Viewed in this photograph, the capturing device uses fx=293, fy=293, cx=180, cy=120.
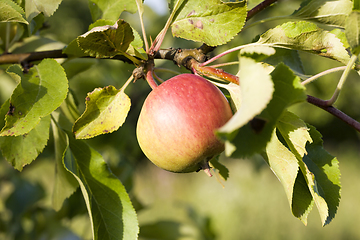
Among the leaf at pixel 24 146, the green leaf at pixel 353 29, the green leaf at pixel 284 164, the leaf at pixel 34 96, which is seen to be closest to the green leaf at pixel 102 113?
the leaf at pixel 34 96

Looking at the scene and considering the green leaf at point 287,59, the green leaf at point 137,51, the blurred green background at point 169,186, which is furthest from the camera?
the blurred green background at point 169,186

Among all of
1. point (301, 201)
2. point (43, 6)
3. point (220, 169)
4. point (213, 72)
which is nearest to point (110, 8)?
point (43, 6)

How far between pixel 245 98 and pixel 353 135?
335 inches

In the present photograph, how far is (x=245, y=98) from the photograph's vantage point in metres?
0.36

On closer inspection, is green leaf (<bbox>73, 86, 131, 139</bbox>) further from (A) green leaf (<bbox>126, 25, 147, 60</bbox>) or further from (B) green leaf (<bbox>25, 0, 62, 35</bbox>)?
(B) green leaf (<bbox>25, 0, 62, 35</bbox>)

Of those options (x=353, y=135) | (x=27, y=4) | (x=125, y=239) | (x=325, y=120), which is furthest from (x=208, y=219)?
(x=353, y=135)

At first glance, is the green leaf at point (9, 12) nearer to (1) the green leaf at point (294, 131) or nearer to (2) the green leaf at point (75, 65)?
(2) the green leaf at point (75, 65)

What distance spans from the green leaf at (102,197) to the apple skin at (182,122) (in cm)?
19

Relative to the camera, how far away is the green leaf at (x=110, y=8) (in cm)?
78

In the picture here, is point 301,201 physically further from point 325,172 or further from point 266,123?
point 266,123

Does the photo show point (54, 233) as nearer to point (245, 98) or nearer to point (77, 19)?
point (245, 98)

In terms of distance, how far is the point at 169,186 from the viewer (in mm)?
6723

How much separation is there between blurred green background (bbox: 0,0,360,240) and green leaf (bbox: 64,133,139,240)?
35 centimetres

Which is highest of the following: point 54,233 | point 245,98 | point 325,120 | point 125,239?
point 245,98
